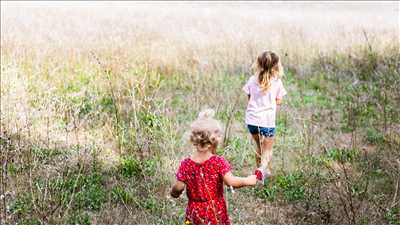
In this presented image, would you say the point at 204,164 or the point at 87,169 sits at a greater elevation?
the point at 204,164

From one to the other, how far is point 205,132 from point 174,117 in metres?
3.63

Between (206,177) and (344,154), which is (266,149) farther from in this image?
(206,177)

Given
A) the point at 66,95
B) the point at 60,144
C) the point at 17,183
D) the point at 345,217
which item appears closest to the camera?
the point at 345,217

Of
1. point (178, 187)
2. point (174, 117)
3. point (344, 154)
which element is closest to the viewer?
point (178, 187)

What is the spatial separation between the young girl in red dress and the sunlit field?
1058 mm

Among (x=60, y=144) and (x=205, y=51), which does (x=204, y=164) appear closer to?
(x=60, y=144)

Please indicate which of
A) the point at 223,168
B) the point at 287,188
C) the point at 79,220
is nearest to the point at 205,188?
the point at 223,168

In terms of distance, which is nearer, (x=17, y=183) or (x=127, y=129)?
(x=17, y=183)

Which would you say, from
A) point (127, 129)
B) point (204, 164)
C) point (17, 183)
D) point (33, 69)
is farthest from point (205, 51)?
point (204, 164)

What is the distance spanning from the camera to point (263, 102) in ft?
18.1

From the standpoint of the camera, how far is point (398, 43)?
9.89 meters

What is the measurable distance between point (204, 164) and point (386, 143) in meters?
3.52

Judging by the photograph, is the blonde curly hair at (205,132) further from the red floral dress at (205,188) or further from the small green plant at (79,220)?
the small green plant at (79,220)

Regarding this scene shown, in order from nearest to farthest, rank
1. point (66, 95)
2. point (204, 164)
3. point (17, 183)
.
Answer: point (204, 164) < point (17, 183) < point (66, 95)
